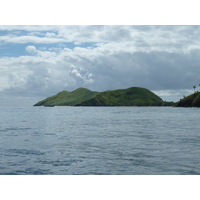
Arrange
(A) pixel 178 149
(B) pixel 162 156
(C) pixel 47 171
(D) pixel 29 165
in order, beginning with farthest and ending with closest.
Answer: (A) pixel 178 149, (B) pixel 162 156, (D) pixel 29 165, (C) pixel 47 171

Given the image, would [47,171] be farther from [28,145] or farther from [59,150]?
[28,145]

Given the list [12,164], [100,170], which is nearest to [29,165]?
[12,164]

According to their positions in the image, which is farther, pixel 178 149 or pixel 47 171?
pixel 178 149

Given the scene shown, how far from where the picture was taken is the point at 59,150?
2753 cm

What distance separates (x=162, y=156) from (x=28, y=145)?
17338mm

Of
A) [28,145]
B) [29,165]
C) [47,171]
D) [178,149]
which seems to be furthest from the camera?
[28,145]

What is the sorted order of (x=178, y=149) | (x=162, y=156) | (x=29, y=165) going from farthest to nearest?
1. (x=178, y=149)
2. (x=162, y=156)
3. (x=29, y=165)

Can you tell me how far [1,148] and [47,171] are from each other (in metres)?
12.8
